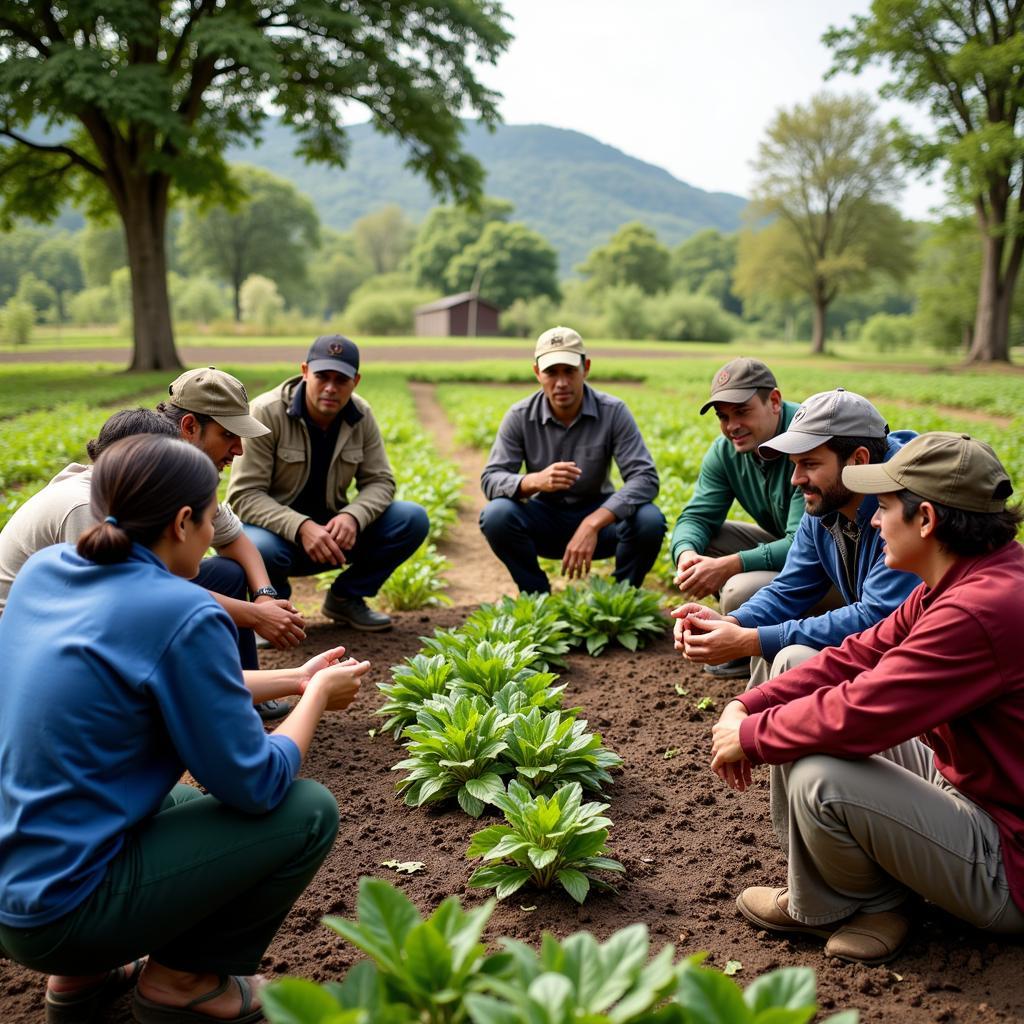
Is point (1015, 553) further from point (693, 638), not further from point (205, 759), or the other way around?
point (205, 759)

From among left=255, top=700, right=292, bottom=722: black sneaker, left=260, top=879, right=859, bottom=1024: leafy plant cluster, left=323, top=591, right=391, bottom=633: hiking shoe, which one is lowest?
left=255, top=700, right=292, bottom=722: black sneaker

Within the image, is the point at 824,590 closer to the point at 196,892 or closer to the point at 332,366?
the point at 196,892

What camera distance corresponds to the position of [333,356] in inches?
199

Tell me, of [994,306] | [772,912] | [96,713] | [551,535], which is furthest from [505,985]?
[994,306]

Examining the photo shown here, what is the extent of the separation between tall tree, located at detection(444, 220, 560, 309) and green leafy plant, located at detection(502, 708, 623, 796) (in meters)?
80.5

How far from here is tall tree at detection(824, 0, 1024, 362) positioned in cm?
3122

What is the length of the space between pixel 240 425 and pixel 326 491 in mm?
1593

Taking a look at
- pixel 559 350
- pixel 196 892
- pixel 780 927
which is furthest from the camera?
pixel 559 350

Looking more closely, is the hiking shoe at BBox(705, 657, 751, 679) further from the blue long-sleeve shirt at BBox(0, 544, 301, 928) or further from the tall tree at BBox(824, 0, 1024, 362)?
the tall tree at BBox(824, 0, 1024, 362)

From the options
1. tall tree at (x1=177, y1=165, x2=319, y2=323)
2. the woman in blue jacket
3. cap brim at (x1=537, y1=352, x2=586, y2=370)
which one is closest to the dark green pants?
the woman in blue jacket

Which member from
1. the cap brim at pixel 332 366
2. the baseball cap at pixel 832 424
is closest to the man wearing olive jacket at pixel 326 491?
the cap brim at pixel 332 366

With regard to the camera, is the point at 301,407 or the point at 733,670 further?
the point at 301,407

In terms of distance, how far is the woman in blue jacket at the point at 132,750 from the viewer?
6.42 ft

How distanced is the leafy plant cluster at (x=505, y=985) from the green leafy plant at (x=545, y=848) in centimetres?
115
